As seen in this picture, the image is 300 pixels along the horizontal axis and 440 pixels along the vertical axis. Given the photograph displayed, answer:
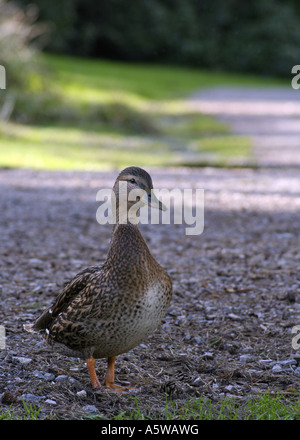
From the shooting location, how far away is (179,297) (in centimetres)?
497

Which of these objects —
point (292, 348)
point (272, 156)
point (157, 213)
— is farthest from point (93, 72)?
point (292, 348)

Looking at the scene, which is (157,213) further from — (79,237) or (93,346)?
(93,346)

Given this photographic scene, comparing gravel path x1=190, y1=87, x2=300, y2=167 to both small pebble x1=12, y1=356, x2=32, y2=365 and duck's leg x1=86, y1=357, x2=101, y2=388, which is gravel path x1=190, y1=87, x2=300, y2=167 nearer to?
small pebble x1=12, y1=356, x2=32, y2=365

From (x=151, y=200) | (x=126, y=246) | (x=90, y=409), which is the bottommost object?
(x=90, y=409)

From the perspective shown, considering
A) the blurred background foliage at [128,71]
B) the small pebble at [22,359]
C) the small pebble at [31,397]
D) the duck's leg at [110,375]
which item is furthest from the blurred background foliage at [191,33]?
the small pebble at [31,397]

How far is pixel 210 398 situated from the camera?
3.48 meters

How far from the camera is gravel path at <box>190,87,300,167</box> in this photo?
45.0 ft

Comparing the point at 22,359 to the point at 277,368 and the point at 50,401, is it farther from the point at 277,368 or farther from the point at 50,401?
the point at 277,368

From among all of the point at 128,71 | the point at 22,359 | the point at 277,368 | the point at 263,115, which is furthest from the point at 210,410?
the point at 128,71

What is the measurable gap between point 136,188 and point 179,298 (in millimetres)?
1717

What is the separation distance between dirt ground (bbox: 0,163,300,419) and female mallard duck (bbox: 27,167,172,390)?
0.85ft

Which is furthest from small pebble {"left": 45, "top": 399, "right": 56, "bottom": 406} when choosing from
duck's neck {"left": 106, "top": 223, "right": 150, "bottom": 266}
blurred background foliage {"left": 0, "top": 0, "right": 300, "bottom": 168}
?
blurred background foliage {"left": 0, "top": 0, "right": 300, "bottom": 168}

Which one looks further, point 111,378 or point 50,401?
point 111,378

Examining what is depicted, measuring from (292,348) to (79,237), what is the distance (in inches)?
Answer: 128
